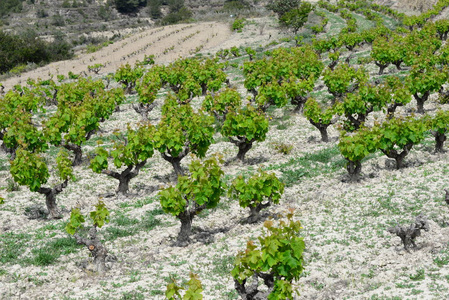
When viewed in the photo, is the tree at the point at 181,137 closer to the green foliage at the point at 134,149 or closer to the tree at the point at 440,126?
the green foliage at the point at 134,149

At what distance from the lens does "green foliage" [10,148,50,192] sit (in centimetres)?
1605

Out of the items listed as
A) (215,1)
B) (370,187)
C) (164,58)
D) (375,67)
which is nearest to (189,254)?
(370,187)

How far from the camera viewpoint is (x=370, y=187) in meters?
17.1

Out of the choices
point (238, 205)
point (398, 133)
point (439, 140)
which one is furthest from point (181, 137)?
point (439, 140)

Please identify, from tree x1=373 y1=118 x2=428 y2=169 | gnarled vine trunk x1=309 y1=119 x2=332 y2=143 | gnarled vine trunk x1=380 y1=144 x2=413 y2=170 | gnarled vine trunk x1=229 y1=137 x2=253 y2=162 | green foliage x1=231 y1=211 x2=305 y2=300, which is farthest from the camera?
gnarled vine trunk x1=309 y1=119 x2=332 y2=143

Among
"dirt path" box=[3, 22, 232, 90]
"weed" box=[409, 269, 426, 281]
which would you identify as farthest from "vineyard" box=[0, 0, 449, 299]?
"dirt path" box=[3, 22, 232, 90]

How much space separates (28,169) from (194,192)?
6.91m

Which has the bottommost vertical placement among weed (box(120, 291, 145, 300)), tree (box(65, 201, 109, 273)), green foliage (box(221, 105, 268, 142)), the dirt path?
the dirt path

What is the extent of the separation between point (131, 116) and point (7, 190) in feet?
43.2

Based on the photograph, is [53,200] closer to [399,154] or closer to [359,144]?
[359,144]

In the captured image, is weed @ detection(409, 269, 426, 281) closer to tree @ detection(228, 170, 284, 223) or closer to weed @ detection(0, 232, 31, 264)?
tree @ detection(228, 170, 284, 223)

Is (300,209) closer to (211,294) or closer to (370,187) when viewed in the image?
(370,187)

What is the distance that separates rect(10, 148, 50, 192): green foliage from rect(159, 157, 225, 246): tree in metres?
5.70

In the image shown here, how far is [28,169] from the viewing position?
16.1 m
